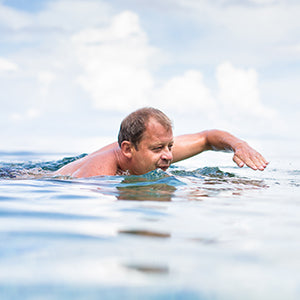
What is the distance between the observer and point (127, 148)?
5652 mm

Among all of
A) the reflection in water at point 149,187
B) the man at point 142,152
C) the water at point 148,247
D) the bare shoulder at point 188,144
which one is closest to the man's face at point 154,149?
the man at point 142,152

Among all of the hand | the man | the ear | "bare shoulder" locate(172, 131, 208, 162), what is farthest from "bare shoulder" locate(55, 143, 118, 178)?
the hand

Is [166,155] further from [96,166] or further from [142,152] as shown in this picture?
[96,166]

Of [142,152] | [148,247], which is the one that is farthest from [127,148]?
[148,247]

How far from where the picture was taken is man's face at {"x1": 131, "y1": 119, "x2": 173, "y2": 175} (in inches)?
211

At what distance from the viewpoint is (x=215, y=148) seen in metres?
6.85

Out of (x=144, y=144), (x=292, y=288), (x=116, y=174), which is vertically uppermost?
(x=144, y=144)

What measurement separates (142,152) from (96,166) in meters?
0.65

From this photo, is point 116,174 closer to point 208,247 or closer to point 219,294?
point 208,247

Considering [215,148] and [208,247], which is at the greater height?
[215,148]

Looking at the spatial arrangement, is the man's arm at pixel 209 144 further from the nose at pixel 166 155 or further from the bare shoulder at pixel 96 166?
the bare shoulder at pixel 96 166

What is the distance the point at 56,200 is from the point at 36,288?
2089mm

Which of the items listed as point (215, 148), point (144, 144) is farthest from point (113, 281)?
point (215, 148)

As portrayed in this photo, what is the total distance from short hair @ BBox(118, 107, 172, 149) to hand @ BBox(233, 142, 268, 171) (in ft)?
3.20
